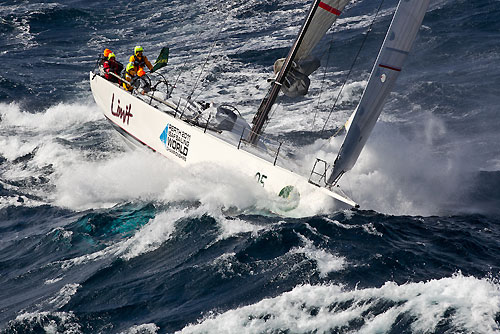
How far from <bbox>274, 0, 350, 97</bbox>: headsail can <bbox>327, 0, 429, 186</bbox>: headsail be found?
8.39 ft

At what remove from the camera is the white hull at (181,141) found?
39.2 feet

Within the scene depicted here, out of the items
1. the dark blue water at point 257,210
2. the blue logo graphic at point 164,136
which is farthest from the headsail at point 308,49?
the blue logo graphic at point 164,136

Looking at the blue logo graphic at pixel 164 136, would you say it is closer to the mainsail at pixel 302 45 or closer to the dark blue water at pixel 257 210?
the dark blue water at pixel 257 210

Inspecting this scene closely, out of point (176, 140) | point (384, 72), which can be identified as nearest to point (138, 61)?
point (176, 140)

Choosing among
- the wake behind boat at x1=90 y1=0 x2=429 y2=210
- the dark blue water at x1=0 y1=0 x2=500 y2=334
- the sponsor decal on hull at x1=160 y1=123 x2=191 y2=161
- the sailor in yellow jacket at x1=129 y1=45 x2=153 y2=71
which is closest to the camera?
the dark blue water at x1=0 y1=0 x2=500 y2=334

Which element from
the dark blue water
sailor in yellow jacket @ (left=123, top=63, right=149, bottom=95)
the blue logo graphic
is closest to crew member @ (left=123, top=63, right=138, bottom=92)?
sailor in yellow jacket @ (left=123, top=63, right=149, bottom=95)

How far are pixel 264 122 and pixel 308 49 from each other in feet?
5.95

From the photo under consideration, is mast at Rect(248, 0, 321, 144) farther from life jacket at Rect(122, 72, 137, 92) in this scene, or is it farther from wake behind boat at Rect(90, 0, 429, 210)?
life jacket at Rect(122, 72, 137, 92)

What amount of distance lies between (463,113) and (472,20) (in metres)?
6.14

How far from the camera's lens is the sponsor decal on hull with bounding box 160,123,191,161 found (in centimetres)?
1362

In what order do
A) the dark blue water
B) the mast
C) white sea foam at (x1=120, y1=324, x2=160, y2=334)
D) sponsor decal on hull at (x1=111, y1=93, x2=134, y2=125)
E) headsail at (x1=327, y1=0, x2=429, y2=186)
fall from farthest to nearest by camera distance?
sponsor decal on hull at (x1=111, y1=93, x2=134, y2=125)
the mast
headsail at (x1=327, y1=0, x2=429, y2=186)
the dark blue water
white sea foam at (x1=120, y1=324, x2=160, y2=334)

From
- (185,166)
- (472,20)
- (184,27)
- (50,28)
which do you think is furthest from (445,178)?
(50,28)

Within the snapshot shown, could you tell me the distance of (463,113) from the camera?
1658 cm

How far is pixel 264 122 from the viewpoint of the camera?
14008 millimetres
